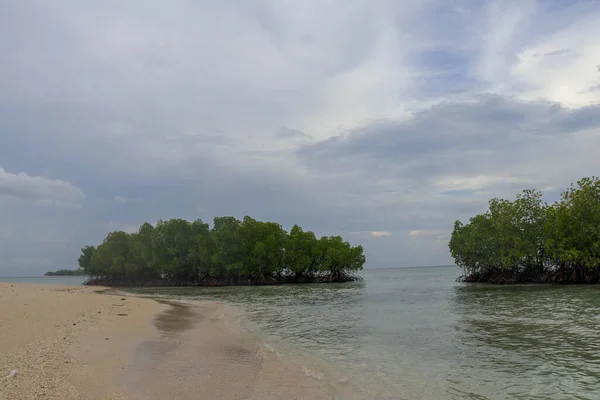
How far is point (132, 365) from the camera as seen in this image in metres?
7.67

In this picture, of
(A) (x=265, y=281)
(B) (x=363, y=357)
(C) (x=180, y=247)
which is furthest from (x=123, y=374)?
(C) (x=180, y=247)

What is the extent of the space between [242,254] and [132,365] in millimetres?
53138

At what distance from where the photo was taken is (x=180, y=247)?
64.9 metres

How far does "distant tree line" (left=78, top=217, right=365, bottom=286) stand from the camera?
59906 millimetres

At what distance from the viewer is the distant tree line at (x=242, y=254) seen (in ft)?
197

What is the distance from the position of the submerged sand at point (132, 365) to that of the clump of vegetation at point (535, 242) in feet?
111

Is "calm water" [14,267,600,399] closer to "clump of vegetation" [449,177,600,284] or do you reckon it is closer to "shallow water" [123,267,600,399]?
"shallow water" [123,267,600,399]

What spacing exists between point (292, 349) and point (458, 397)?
16.4 ft

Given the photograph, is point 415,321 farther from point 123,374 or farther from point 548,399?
point 123,374

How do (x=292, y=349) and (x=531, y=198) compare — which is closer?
(x=292, y=349)

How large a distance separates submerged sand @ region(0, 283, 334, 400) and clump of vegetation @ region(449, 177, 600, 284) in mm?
33810

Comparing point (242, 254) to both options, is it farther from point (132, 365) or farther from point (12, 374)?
point (12, 374)

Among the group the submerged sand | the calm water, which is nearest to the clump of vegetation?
the calm water

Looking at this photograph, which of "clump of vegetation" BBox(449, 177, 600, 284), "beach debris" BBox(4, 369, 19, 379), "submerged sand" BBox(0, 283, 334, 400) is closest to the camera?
"beach debris" BBox(4, 369, 19, 379)
